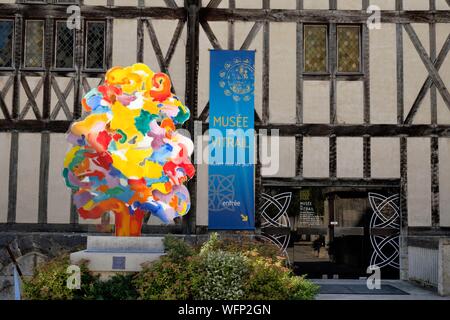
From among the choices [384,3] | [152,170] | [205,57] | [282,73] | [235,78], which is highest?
[384,3]

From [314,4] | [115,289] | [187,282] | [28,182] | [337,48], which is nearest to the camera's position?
[187,282]

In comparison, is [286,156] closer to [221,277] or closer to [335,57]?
[335,57]

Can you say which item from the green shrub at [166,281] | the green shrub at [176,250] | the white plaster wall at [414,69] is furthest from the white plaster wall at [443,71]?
the green shrub at [166,281]

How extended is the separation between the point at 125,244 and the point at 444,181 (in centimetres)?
856

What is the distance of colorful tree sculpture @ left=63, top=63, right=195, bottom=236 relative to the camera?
814cm

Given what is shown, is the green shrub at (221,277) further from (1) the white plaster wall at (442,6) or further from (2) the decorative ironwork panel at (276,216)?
(1) the white plaster wall at (442,6)

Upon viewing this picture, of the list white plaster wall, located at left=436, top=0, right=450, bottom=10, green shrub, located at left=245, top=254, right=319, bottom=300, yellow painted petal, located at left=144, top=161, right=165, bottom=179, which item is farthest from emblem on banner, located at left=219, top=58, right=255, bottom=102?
green shrub, located at left=245, top=254, right=319, bottom=300

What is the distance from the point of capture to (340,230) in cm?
1341

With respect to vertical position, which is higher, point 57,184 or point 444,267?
point 57,184

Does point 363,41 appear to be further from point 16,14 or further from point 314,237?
point 16,14

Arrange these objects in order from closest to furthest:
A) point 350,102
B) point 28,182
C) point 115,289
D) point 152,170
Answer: point 115,289 → point 152,170 → point 28,182 → point 350,102

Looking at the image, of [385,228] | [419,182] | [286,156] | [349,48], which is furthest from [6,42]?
[419,182]

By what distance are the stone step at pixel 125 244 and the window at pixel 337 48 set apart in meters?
7.13

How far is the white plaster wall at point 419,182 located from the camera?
13180mm
